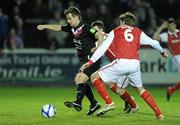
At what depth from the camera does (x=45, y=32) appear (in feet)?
70.7

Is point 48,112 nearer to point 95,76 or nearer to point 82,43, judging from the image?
point 95,76

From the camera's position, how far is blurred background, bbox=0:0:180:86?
67.2 ft

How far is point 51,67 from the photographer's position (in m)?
20.5

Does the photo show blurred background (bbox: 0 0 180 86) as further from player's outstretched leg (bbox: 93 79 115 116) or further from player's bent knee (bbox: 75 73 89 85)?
player's outstretched leg (bbox: 93 79 115 116)

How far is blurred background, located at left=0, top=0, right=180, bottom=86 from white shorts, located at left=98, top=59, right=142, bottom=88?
982 centimetres

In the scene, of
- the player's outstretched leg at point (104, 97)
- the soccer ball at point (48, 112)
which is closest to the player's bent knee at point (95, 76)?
the player's outstretched leg at point (104, 97)

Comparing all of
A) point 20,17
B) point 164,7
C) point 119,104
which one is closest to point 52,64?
point 20,17

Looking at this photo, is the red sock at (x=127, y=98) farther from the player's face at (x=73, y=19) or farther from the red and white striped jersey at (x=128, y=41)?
the player's face at (x=73, y=19)

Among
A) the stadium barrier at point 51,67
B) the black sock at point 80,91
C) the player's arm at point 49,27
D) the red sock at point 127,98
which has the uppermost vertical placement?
the stadium barrier at point 51,67

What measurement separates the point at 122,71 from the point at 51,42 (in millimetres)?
10221

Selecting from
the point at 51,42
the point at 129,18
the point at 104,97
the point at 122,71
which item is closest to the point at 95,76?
the point at 104,97

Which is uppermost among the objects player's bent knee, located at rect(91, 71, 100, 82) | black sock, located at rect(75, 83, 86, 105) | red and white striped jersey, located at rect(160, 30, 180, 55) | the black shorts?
red and white striped jersey, located at rect(160, 30, 180, 55)

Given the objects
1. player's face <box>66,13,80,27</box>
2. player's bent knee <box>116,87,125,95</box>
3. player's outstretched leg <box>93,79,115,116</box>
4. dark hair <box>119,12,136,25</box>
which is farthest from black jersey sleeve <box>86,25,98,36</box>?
player's bent knee <box>116,87,125,95</box>

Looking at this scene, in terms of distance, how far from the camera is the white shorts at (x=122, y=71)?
10.7 m
